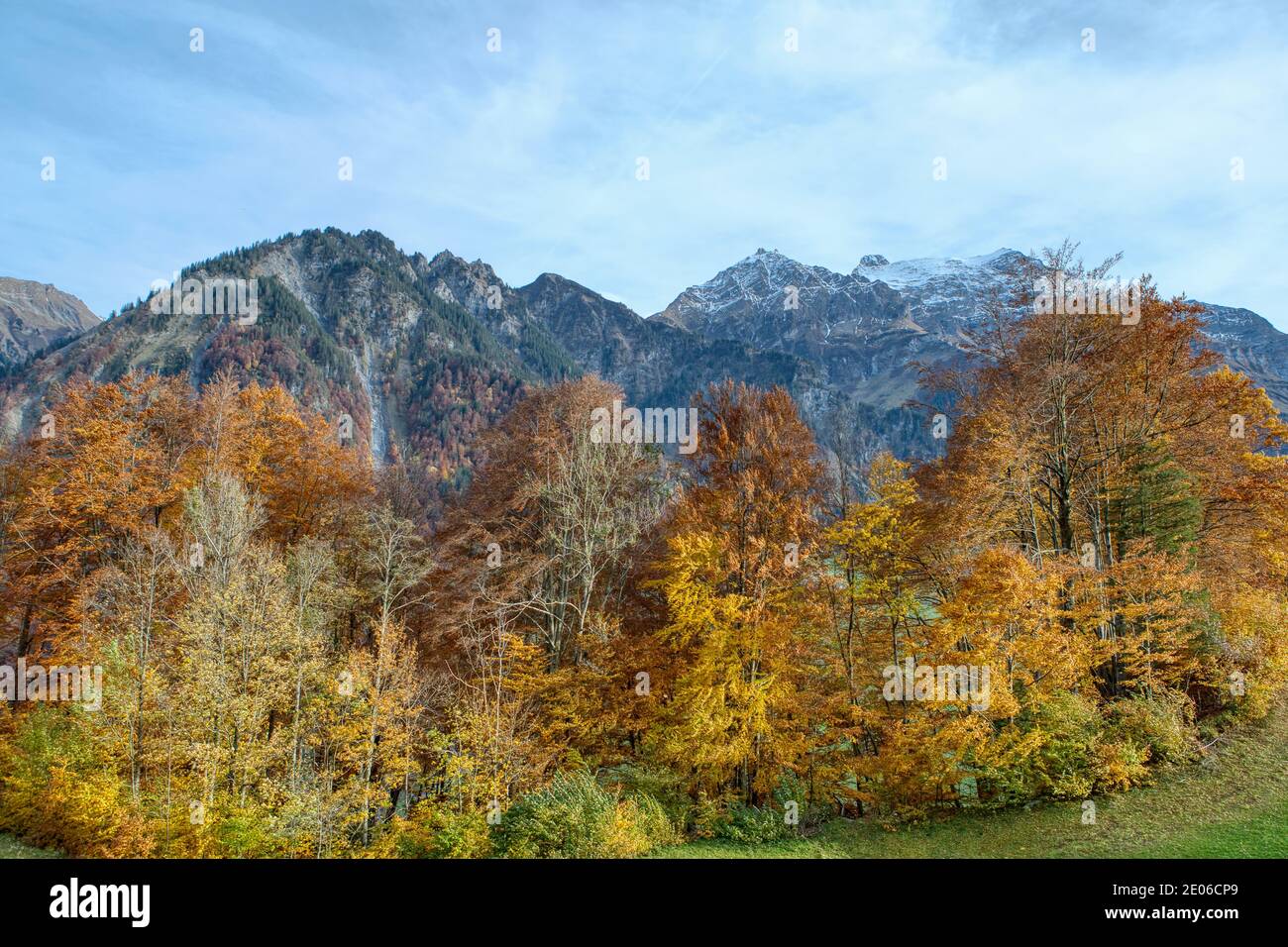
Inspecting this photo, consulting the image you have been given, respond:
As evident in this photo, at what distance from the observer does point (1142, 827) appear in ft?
52.6

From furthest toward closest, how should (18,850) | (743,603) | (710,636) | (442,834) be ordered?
1. (743,603)
2. (710,636)
3. (18,850)
4. (442,834)

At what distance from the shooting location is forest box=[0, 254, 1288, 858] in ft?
61.3

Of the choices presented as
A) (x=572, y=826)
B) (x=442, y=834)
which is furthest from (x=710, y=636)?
(x=442, y=834)

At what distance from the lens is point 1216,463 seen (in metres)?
25.2

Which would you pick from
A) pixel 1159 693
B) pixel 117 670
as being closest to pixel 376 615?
pixel 117 670

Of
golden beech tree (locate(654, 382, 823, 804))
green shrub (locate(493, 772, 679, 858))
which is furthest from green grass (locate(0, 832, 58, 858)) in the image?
golden beech tree (locate(654, 382, 823, 804))

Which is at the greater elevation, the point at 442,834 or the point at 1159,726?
the point at 1159,726

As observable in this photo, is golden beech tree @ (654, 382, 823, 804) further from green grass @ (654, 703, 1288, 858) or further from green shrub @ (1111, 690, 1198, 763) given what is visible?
green shrub @ (1111, 690, 1198, 763)

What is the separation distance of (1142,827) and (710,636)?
1198cm

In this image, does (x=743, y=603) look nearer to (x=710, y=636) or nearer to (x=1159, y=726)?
(x=710, y=636)

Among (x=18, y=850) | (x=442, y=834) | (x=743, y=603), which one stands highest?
(x=743, y=603)

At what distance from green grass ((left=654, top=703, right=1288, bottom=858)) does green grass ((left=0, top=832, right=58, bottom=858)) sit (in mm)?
18237

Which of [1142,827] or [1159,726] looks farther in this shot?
[1159,726]
